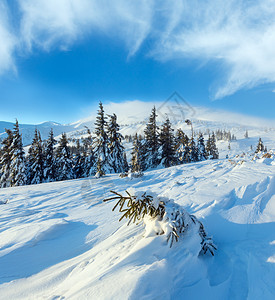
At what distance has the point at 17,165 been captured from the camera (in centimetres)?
2197

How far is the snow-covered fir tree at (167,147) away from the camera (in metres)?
24.5

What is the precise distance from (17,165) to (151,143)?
20502mm

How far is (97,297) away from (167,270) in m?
0.65

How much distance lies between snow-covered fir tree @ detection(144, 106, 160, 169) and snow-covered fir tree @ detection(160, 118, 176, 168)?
91cm

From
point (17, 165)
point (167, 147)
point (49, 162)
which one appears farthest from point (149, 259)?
point (49, 162)

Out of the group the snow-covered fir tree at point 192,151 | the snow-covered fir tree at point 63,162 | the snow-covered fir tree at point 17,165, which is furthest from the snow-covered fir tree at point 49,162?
the snow-covered fir tree at point 192,151

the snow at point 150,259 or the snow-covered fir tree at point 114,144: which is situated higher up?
the snow-covered fir tree at point 114,144

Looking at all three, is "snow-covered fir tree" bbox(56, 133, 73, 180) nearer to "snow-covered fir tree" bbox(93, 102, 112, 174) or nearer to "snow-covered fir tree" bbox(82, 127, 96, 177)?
"snow-covered fir tree" bbox(82, 127, 96, 177)

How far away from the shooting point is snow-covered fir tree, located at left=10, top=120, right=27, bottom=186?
70.8ft

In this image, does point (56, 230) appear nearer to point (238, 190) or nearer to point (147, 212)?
point (147, 212)

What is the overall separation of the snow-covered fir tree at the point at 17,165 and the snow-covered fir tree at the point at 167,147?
68.6ft

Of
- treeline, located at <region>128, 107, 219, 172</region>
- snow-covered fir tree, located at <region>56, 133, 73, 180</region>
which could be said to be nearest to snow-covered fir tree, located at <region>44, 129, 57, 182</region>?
snow-covered fir tree, located at <region>56, 133, 73, 180</region>

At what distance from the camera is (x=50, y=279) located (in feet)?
6.04

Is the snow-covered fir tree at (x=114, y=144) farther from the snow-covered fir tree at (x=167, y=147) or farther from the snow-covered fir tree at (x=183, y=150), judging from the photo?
the snow-covered fir tree at (x=183, y=150)
